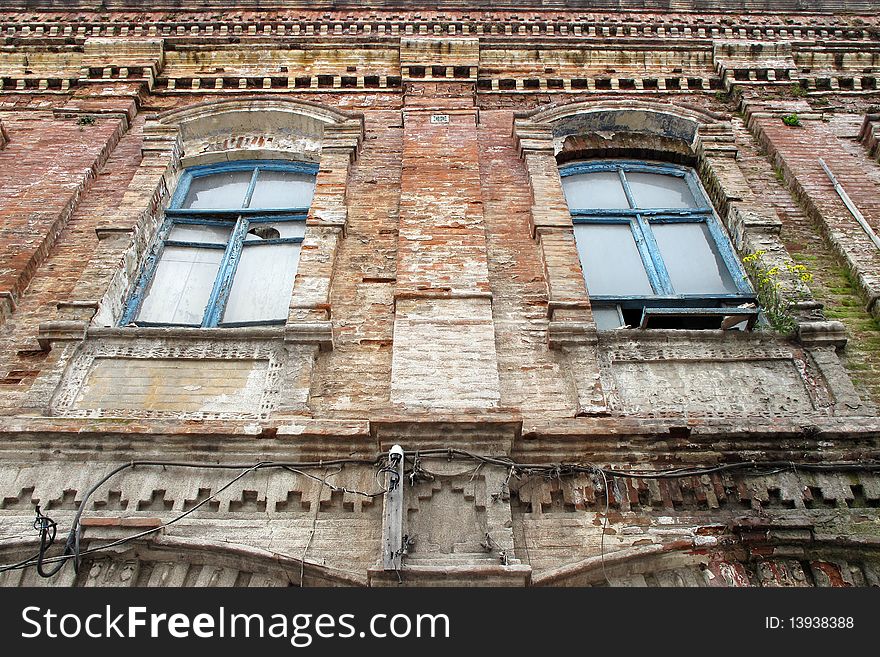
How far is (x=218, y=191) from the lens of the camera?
26.0ft

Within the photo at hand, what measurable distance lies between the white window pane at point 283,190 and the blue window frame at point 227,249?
0.03ft

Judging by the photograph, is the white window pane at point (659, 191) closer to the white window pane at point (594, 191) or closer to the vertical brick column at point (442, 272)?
the white window pane at point (594, 191)

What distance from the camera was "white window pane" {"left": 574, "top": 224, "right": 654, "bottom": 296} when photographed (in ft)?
21.9

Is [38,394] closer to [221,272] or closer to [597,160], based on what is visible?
[221,272]

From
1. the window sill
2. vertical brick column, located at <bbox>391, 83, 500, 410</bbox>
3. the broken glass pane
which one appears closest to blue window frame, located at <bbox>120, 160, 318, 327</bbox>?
the window sill

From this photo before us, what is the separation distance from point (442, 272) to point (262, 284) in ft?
5.75

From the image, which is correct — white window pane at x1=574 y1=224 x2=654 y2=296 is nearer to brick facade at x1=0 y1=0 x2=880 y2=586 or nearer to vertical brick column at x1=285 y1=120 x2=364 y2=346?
brick facade at x1=0 y1=0 x2=880 y2=586

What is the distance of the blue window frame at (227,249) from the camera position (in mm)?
6441

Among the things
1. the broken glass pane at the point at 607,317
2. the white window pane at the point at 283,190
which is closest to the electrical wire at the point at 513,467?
the broken glass pane at the point at 607,317

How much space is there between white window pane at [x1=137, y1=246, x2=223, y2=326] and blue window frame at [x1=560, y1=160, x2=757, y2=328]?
3.44 meters

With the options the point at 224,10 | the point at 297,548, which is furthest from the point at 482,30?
the point at 297,548

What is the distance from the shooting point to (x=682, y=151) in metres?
8.19

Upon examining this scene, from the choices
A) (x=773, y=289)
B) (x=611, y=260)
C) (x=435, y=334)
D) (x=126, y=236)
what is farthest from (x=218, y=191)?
(x=773, y=289)

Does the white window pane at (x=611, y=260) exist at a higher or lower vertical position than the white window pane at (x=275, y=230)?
lower
